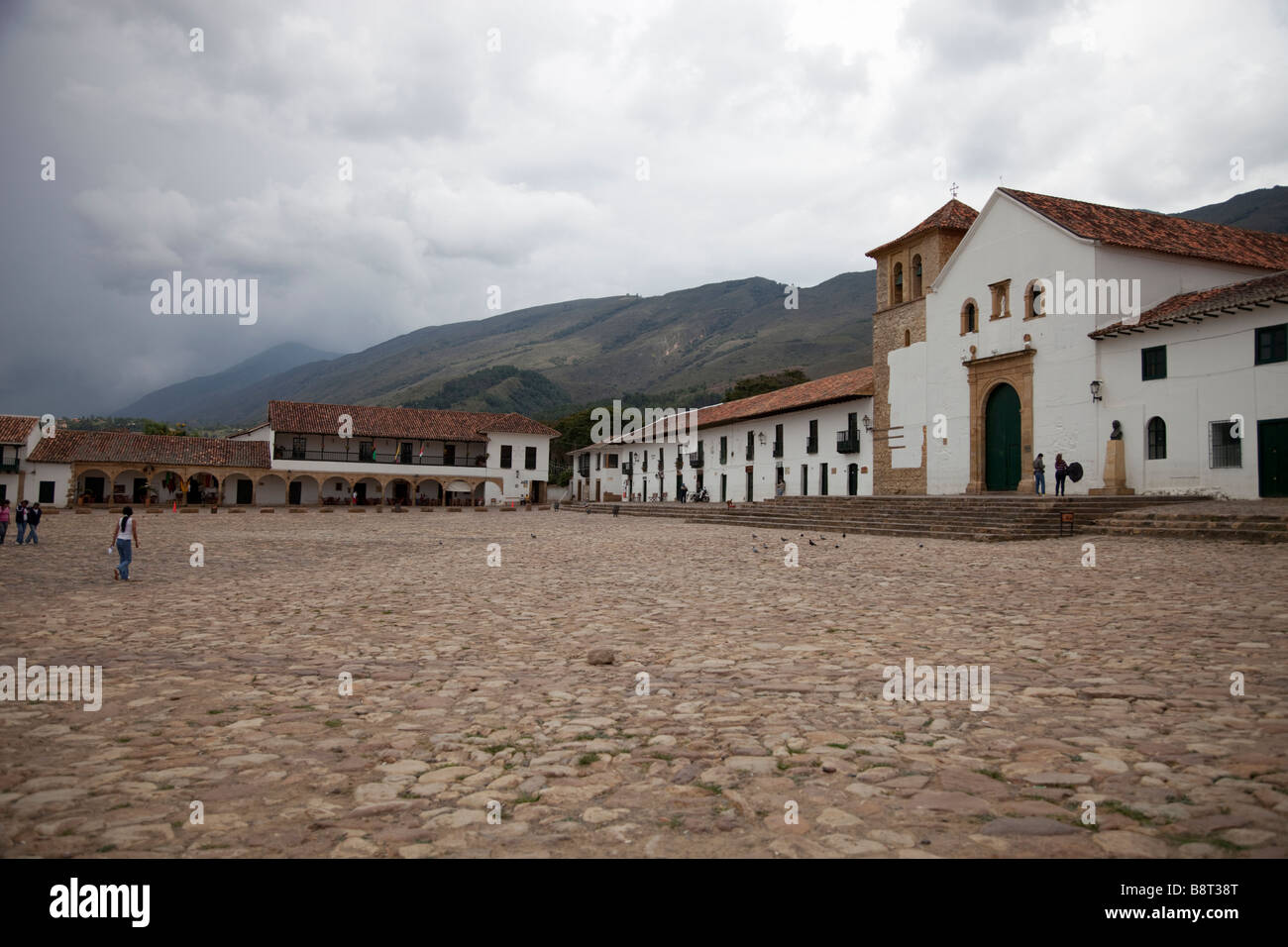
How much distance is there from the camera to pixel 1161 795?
8.69ft

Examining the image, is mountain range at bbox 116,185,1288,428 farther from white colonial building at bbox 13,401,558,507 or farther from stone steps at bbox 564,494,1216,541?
stone steps at bbox 564,494,1216,541

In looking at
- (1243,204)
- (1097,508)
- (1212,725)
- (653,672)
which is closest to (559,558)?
(653,672)

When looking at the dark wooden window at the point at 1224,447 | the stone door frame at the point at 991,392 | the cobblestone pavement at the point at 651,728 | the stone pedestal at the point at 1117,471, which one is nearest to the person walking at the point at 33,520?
the cobblestone pavement at the point at 651,728

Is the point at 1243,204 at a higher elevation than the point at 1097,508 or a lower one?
higher

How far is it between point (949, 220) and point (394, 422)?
113ft

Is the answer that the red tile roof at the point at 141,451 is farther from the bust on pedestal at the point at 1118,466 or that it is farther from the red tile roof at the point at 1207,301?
the red tile roof at the point at 1207,301

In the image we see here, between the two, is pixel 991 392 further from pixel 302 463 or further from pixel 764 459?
pixel 302 463

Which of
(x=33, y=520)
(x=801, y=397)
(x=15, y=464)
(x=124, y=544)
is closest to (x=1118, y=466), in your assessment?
(x=801, y=397)

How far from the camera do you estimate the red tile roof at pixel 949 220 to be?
1105 inches

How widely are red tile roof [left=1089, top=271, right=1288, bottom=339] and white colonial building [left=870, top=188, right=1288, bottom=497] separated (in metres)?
0.06

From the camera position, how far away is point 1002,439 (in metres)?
24.7

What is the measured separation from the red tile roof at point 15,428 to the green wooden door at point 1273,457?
53.0 meters
